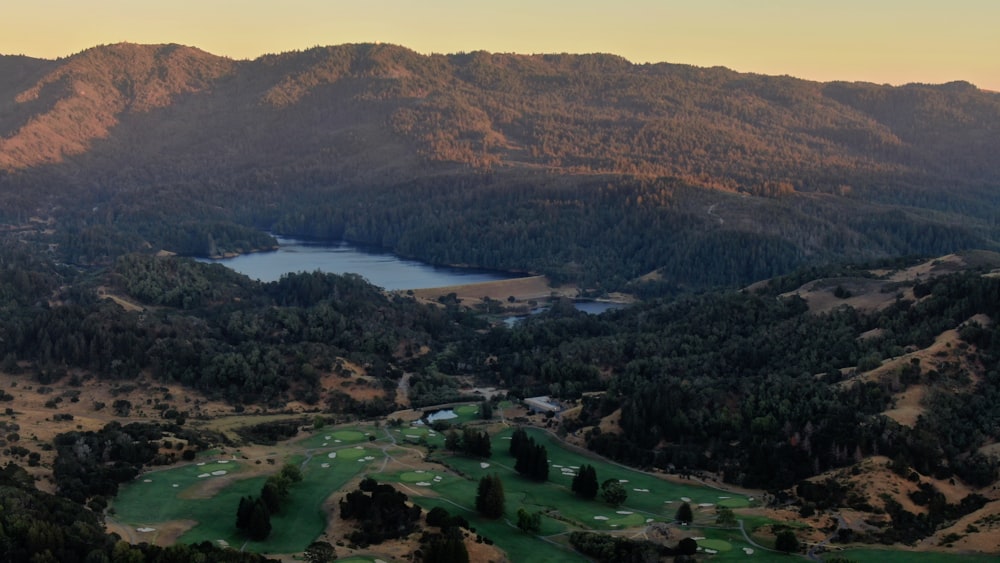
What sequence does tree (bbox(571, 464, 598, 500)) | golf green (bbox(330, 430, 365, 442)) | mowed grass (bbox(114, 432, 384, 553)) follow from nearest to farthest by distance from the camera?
mowed grass (bbox(114, 432, 384, 553)) < tree (bbox(571, 464, 598, 500)) < golf green (bbox(330, 430, 365, 442))

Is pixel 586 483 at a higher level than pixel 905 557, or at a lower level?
lower

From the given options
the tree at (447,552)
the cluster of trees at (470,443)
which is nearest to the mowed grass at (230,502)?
the cluster of trees at (470,443)

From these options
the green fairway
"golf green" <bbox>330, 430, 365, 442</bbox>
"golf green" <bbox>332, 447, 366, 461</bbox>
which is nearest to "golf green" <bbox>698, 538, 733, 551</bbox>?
the green fairway

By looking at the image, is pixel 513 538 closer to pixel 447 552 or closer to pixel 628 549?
pixel 447 552

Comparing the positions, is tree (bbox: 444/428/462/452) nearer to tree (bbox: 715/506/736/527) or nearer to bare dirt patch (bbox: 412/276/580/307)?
tree (bbox: 715/506/736/527)

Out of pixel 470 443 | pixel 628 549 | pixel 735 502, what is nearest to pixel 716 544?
pixel 628 549

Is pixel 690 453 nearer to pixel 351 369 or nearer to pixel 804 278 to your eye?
pixel 351 369

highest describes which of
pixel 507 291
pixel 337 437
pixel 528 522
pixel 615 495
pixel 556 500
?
pixel 507 291

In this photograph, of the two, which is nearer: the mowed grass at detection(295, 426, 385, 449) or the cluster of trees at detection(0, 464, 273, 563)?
the cluster of trees at detection(0, 464, 273, 563)
